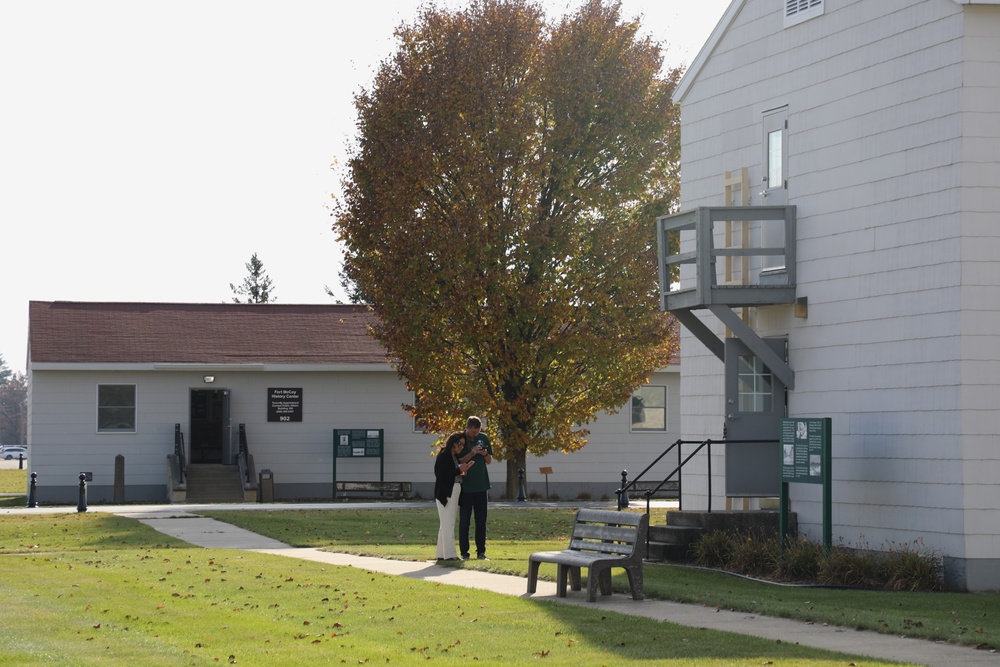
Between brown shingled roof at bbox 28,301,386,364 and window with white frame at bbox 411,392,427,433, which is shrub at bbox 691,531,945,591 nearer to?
window with white frame at bbox 411,392,427,433

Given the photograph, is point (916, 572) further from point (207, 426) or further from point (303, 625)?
point (207, 426)

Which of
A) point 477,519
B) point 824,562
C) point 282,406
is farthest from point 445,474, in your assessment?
point 282,406

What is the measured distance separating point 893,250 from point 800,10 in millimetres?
3845

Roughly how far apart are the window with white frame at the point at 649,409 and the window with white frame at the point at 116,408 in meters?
12.9

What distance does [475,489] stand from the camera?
18.5 metres

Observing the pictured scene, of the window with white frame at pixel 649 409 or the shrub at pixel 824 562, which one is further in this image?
the window with white frame at pixel 649 409

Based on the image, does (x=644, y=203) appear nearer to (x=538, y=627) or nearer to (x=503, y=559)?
(x=503, y=559)

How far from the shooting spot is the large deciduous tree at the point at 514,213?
1187 inches

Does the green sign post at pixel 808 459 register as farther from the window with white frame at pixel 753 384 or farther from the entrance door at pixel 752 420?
the window with white frame at pixel 753 384

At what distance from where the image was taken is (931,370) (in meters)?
16.6

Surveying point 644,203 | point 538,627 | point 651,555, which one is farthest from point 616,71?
point 538,627

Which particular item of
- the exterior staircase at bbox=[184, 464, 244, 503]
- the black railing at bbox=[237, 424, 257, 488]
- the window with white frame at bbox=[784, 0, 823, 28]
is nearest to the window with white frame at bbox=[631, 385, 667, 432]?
the black railing at bbox=[237, 424, 257, 488]

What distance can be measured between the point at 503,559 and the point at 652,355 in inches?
582

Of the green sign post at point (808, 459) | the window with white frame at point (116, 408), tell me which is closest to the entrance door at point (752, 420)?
the green sign post at point (808, 459)
